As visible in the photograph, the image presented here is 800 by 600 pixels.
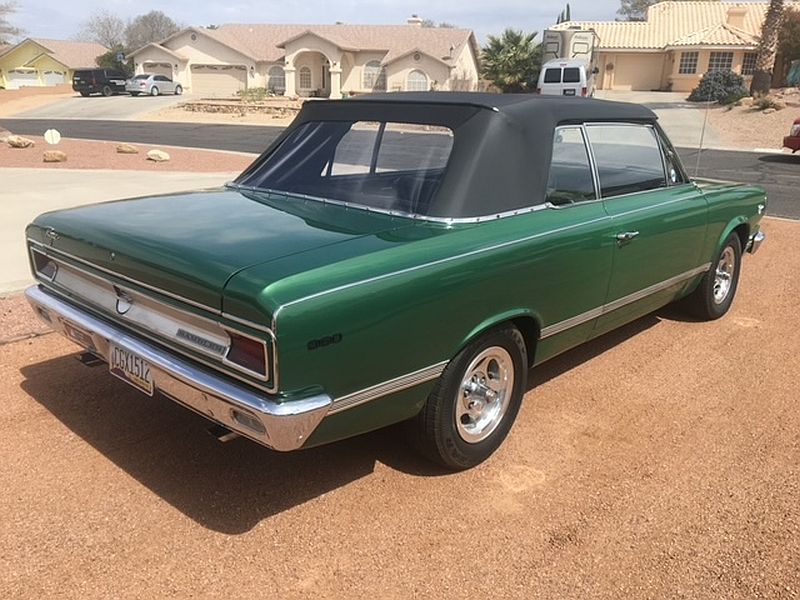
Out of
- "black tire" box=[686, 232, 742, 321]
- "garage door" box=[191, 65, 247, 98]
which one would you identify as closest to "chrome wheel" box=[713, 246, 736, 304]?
"black tire" box=[686, 232, 742, 321]

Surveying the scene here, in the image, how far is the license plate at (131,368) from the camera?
2.91m

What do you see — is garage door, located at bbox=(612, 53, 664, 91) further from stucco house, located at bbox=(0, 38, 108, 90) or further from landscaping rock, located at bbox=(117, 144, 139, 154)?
stucco house, located at bbox=(0, 38, 108, 90)

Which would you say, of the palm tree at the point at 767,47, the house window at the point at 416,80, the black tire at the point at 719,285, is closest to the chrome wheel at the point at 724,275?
the black tire at the point at 719,285

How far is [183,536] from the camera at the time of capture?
2783mm

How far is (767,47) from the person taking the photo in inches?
1168

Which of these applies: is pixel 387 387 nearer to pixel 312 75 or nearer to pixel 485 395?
pixel 485 395

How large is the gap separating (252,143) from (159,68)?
36390mm

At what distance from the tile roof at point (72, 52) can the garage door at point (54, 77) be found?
40.5 inches

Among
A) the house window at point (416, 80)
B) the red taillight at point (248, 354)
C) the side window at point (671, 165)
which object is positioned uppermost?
the house window at point (416, 80)

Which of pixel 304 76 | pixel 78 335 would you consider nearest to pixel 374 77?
pixel 304 76

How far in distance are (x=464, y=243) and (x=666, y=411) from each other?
1.79 metres

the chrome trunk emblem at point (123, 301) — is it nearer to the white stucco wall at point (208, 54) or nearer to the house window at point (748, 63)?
the house window at point (748, 63)

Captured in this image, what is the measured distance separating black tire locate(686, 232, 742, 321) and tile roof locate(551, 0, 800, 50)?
44296mm

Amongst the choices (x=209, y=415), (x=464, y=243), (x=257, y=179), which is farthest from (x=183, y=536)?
(x=257, y=179)
